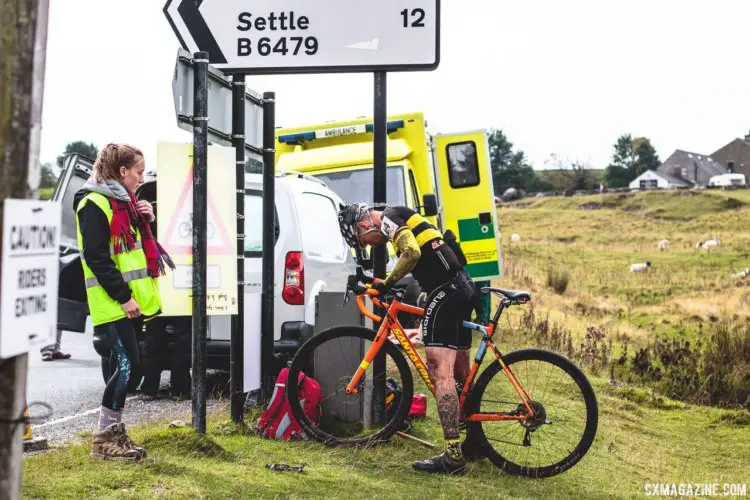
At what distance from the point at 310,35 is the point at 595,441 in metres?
4.22

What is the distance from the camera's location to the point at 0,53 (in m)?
2.98

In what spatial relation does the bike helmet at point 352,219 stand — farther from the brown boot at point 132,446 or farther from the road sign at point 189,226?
the brown boot at point 132,446

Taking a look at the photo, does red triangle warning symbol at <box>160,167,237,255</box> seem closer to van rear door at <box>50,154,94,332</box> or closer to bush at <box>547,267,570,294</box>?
van rear door at <box>50,154,94,332</box>

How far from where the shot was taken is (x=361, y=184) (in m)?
13.7

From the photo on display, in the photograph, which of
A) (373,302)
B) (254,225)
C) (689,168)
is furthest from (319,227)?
(689,168)

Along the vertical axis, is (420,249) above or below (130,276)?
above

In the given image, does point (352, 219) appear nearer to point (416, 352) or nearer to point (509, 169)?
point (416, 352)

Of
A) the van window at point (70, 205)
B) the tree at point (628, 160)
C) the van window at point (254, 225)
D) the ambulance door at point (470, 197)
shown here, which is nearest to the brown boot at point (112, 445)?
the van window at point (254, 225)

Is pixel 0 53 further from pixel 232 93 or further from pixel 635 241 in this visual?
pixel 635 241

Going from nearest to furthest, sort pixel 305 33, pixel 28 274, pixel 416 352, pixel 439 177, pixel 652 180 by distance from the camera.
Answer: pixel 28 274 < pixel 416 352 < pixel 305 33 < pixel 439 177 < pixel 652 180

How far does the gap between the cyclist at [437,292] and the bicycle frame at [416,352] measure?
173 mm

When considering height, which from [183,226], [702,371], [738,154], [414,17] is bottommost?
[702,371]

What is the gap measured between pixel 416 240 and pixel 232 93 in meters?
1.98

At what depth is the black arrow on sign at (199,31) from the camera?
7.25m
